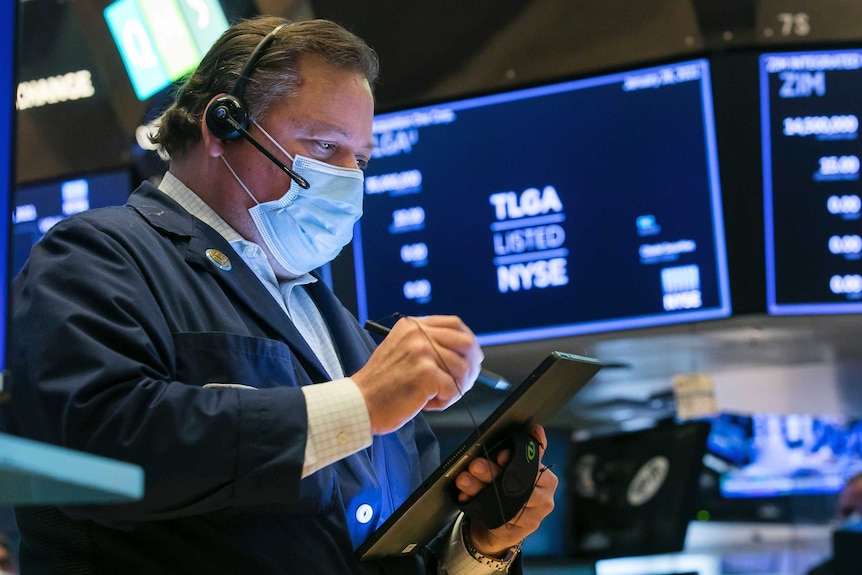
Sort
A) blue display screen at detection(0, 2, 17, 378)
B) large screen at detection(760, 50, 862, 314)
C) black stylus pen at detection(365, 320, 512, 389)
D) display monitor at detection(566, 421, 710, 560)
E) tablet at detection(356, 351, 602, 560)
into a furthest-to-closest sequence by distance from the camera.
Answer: display monitor at detection(566, 421, 710, 560) → large screen at detection(760, 50, 862, 314) → black stylus pen at detection(365, 320, 512, 389) → tablet at detection(356, 351, 602, 560) → blue display screen at detection(0, 2, 17, 378)

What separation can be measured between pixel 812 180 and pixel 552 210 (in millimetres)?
688

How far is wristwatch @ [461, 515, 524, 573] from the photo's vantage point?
1.60m

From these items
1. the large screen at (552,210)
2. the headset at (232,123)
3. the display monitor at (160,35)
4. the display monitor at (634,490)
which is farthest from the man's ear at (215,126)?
the display monitor at (634,490)

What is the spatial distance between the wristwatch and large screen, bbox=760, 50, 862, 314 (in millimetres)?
1542

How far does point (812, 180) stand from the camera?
117 inches

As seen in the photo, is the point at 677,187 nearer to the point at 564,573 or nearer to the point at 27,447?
the point at 564,573

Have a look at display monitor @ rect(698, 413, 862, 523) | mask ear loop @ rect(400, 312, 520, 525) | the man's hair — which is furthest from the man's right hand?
display monitor @ rect(698, 413, 862, 523)

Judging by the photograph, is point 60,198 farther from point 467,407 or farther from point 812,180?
point 467,407

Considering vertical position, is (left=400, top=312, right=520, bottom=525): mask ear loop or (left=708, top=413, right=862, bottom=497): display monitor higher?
(left=400, top=312, right=520, bottom=525): mask ear loop

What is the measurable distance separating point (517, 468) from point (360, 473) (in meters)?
0.22

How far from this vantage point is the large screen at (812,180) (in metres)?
2.94

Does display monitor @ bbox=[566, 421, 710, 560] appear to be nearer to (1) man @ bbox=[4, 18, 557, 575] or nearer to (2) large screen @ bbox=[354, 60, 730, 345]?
(2) large screen @ bbox=[354, 60, 730, 345]

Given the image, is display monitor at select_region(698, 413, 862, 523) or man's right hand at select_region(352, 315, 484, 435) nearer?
man's right hand at select_region(352, 315, 484, 435)

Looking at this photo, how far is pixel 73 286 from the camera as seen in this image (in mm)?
1298
